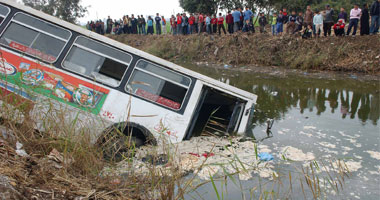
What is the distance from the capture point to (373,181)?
5371 millimetres

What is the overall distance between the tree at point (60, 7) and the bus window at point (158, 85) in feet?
114

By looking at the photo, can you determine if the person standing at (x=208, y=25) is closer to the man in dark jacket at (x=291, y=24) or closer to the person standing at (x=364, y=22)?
the man in dark jacket at (x=291, y=24)

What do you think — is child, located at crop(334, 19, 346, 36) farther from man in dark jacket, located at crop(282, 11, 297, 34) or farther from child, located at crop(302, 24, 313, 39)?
man in dark jacket, located at crop(282, 11, 297, 34)

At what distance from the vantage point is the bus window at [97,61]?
605cm

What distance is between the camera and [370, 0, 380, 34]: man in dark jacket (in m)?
14.9

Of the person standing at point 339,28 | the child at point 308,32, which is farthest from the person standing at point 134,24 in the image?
the person standing at point 339,28

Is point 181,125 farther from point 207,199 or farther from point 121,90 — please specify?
point 207,199

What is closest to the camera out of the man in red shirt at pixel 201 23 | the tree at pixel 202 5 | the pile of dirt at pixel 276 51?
the pile of dirt at pixel 276 51

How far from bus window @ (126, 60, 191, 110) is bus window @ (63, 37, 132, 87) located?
275mm

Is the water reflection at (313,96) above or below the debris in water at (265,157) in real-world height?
above

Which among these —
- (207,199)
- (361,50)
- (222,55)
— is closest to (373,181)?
(207,199)

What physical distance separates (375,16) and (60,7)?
3323 centimetres

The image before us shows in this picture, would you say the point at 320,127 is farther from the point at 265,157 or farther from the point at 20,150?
the point at 20,150

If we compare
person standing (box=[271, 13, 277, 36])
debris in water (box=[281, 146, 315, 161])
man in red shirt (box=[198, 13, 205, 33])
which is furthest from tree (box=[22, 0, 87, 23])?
debris in water (box=[281, 146, 315, 161])
